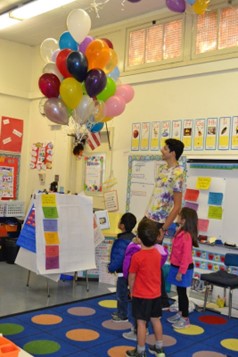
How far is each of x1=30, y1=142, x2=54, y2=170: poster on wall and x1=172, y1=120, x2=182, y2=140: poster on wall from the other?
7.84 feet

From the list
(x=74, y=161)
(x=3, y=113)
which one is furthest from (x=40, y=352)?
(x=3, y=113)

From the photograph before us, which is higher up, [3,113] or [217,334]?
[3,113]

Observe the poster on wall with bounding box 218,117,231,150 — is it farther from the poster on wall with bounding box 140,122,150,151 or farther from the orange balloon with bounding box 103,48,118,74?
the orange balloon with bounding box 103,48,118,74

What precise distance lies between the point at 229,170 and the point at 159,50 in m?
1.84

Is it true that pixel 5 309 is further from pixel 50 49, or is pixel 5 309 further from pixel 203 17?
pixel 203 17

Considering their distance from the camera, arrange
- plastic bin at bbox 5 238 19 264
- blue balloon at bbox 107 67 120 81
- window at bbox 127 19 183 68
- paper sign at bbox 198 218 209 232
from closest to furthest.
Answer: paper sign at bbox 198 218 209 232 → blue balloon at bbox 107 67 120 81 → window at bbox 127 19 183 68 → plastic bin at bbox 5 238 19 264

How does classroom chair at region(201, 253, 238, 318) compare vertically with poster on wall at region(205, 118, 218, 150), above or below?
below

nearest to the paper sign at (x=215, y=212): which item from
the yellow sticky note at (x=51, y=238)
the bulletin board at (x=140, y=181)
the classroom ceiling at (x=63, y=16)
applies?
the bulletin board at (x=140, y=181)

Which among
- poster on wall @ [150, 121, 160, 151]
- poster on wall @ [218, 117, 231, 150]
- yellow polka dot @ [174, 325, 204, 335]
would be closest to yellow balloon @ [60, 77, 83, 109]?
poster on wall @ [150, 121, 160, 151]

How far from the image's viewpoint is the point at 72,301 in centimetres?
433

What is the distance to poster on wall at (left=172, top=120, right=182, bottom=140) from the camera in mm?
4969

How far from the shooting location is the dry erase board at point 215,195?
443cm

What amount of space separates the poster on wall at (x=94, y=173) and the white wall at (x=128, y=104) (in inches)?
8.3

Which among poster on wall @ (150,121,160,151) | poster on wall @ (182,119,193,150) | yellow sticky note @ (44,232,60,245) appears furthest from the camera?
poster on wall @ (150,121,160,151)
